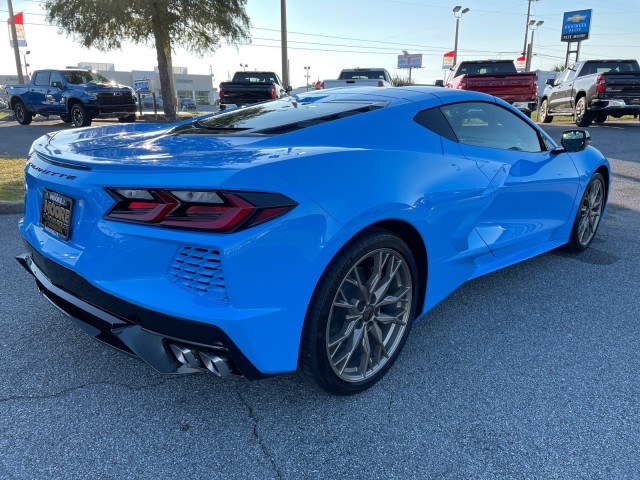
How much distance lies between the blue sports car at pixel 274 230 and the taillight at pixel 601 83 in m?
13.3

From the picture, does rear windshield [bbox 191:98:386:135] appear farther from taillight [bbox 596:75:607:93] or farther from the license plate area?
taillight [bbox 596:75:607:93]

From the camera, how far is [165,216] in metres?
1.77

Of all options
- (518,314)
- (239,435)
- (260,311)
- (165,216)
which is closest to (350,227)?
(260,311)

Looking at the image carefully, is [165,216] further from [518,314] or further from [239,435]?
[518,314]

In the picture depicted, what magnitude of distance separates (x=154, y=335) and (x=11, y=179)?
610cm

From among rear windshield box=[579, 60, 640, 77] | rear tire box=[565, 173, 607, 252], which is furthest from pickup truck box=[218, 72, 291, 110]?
rear tire box=[565, 173, 607, 252]

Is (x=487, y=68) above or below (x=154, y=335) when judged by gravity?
above

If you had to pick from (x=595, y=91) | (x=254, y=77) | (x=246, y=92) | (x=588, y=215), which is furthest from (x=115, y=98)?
(x=588, y=215)

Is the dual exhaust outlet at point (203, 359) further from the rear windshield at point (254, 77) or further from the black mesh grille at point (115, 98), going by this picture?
the rear windshield at point (254, 77)

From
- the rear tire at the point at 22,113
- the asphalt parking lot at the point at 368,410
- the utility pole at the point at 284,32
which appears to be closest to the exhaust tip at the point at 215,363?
the asphalt parking lot at the point at 368,410

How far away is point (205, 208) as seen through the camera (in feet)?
5.74

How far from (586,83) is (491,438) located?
15.6m

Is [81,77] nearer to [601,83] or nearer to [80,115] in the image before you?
[80,115]

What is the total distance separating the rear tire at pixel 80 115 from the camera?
49.9 feet
